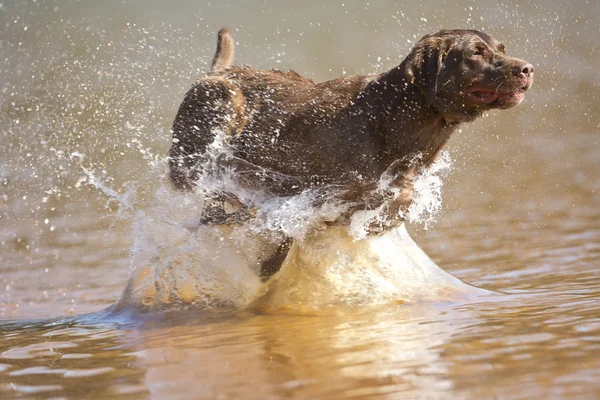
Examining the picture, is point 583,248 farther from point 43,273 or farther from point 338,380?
point 43,273

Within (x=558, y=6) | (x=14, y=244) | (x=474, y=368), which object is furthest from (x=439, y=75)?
(x=558, y=6)

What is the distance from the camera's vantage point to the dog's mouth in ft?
15.9

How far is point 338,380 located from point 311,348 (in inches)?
26.7

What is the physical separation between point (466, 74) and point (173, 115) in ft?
14.9

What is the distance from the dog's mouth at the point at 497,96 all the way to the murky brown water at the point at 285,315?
1.04 meters

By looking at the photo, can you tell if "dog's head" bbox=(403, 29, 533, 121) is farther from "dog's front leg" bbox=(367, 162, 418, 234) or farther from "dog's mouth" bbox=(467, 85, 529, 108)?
"dog's front leg" bbox=(367, 162, 418, 234)

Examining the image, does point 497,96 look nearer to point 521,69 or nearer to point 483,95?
point 483,95

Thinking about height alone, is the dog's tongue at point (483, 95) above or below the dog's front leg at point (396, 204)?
above

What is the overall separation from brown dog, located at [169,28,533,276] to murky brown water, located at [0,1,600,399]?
57 centimetres

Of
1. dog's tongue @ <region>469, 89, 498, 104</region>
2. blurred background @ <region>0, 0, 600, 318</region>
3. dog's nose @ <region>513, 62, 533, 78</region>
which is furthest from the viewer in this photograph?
blurred background @ <region>0, 0, 600, 318</region>

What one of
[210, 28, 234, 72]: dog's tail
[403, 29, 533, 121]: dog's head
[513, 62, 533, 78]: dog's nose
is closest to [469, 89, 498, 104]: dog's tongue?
[403, 29, 533, 121]: dog's head

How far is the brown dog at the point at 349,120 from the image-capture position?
496 centimetres

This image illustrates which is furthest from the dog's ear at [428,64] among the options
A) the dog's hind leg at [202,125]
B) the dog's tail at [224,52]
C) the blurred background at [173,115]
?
the dog's tail at [224,52]

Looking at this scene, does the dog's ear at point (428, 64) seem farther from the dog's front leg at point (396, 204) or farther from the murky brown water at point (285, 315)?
the murky brown water at point (285, 315)
